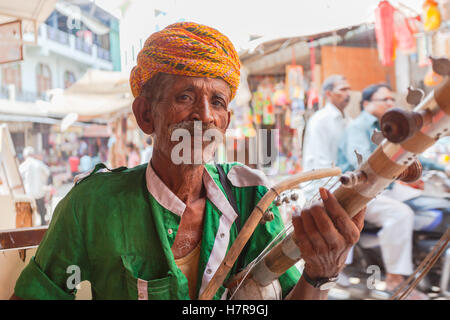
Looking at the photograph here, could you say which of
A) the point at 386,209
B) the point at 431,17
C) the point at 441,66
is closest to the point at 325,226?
the point at 441,66

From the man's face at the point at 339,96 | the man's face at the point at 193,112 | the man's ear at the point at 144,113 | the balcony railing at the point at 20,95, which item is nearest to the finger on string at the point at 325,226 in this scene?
the man's face at the point at 193,112

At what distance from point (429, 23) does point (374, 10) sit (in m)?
1.65

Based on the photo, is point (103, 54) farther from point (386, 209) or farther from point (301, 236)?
point (386, 209)

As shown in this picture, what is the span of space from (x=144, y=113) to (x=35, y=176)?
3.72ft

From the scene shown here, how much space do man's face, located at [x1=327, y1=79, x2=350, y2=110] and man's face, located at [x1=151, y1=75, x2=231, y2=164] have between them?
1.25m

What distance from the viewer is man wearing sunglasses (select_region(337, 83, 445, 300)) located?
3.58 feet

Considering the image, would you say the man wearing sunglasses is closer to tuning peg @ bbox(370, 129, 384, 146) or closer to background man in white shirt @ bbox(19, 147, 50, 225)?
tuning peg @ bbox(370, 129, 384, 146)

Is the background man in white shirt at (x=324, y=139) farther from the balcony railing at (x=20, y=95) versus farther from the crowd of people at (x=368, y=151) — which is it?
the balcony railing at (x=20, y=95)

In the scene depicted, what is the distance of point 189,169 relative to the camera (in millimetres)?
860

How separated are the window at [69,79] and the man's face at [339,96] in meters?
1.24

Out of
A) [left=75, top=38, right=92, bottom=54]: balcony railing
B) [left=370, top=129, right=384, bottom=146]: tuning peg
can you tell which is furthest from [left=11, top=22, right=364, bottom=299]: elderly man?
[left=75, top=38, right=92, bottom=54]: balcony railing

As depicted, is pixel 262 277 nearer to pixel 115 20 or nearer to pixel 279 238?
pixel 279 238

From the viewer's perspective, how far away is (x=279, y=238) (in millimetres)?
859
